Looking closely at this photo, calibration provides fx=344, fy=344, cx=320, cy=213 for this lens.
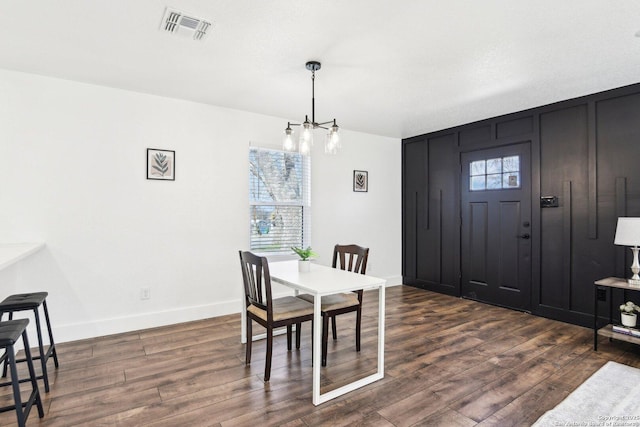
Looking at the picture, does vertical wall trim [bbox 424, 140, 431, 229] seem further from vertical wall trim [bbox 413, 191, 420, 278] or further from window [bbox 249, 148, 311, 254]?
window [bbox 249, 148, 311, 254]

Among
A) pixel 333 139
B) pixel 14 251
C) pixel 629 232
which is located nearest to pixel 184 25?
pixel 333 139

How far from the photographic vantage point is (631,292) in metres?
3.34

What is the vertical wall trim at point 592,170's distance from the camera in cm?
356

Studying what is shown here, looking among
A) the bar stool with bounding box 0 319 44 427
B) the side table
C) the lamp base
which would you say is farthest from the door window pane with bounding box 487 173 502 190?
the bar stool with bounding box 0 319 44 427

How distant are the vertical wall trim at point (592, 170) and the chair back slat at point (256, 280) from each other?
3.43 m

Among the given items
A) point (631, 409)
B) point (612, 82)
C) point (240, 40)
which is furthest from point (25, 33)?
point (612, 82)

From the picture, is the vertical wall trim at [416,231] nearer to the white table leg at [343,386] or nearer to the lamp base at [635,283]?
the lamp base at [635,283]

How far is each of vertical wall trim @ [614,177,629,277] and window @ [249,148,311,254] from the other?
3.37 metres

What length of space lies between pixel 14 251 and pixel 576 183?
521 centimetres

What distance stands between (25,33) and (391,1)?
2463mm

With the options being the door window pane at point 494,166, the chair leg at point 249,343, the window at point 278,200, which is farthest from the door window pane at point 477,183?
the chair leg at point 249,343

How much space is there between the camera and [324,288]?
2.31 meters

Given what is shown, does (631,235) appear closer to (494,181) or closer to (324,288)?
(494,181)

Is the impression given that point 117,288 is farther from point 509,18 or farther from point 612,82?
point 612,82
